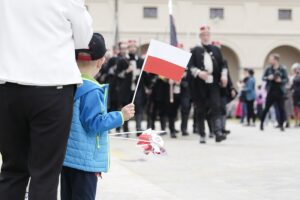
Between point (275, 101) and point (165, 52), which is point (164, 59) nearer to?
point (165, 52)

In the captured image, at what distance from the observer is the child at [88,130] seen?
3.72 m

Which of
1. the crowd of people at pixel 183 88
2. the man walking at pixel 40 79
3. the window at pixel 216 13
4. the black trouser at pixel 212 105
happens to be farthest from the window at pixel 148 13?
the man walking at pixel 40 79

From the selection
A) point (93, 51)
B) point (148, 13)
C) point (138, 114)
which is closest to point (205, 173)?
point (93, 51)

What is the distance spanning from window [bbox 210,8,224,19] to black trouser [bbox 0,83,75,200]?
39554 millimetres

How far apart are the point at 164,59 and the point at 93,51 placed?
3.45 feet

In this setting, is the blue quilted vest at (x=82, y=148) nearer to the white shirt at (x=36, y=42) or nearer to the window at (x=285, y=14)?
the white shirt at (x=36, y=42)

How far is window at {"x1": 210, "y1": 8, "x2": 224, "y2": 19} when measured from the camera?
138ft

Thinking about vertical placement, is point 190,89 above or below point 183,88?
above

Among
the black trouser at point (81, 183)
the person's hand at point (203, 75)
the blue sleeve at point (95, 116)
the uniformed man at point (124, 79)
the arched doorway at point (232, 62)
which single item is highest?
the blue sleeve at point (95, 116)

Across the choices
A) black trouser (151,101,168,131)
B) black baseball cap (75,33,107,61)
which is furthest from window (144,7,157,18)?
black baseball cap (75,33,107,61)

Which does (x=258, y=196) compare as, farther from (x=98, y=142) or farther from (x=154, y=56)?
(x=98, y=142)

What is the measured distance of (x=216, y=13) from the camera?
42.3 meters

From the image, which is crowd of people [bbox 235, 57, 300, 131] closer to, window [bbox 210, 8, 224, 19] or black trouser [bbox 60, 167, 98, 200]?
black trouser [bbox 60, 167, 98, 200]

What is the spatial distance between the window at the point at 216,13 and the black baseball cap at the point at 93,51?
38.9m
